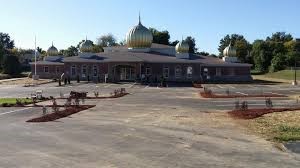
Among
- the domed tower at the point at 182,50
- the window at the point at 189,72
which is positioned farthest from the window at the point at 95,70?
the window at the point at 189,72

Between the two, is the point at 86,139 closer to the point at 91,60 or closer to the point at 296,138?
the point at 296,138

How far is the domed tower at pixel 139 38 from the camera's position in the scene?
81.4m

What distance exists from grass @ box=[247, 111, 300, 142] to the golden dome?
2184 inches

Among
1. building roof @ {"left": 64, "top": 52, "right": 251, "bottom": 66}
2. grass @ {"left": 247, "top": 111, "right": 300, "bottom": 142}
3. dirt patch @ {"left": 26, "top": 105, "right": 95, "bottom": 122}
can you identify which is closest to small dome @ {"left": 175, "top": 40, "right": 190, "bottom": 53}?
building roof @ {"left": 64, "top": 52, "right": 251, "bottom": 66}

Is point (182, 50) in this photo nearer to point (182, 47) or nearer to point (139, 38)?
point (182, 47)

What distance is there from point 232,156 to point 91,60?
64156 millimetres

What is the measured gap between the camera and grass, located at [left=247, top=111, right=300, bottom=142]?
18328mm

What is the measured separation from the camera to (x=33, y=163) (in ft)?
44.4

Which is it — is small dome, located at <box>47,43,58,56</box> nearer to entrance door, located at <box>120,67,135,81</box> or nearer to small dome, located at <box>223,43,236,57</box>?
entrance door, located at <box>120,67,135,81</box>

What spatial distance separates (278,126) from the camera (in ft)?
69.6

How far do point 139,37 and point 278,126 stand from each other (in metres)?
61.1

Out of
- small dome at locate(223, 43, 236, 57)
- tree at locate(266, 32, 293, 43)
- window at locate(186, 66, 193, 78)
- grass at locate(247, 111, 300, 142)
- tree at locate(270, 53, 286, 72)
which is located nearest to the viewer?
grass at locate(247, 111, 300, 142)

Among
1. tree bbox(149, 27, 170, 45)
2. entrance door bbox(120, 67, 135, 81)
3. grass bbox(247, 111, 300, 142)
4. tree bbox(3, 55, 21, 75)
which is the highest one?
tree bbox(149, 27, 170, 45)

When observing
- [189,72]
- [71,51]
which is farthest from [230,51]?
[71,51]
